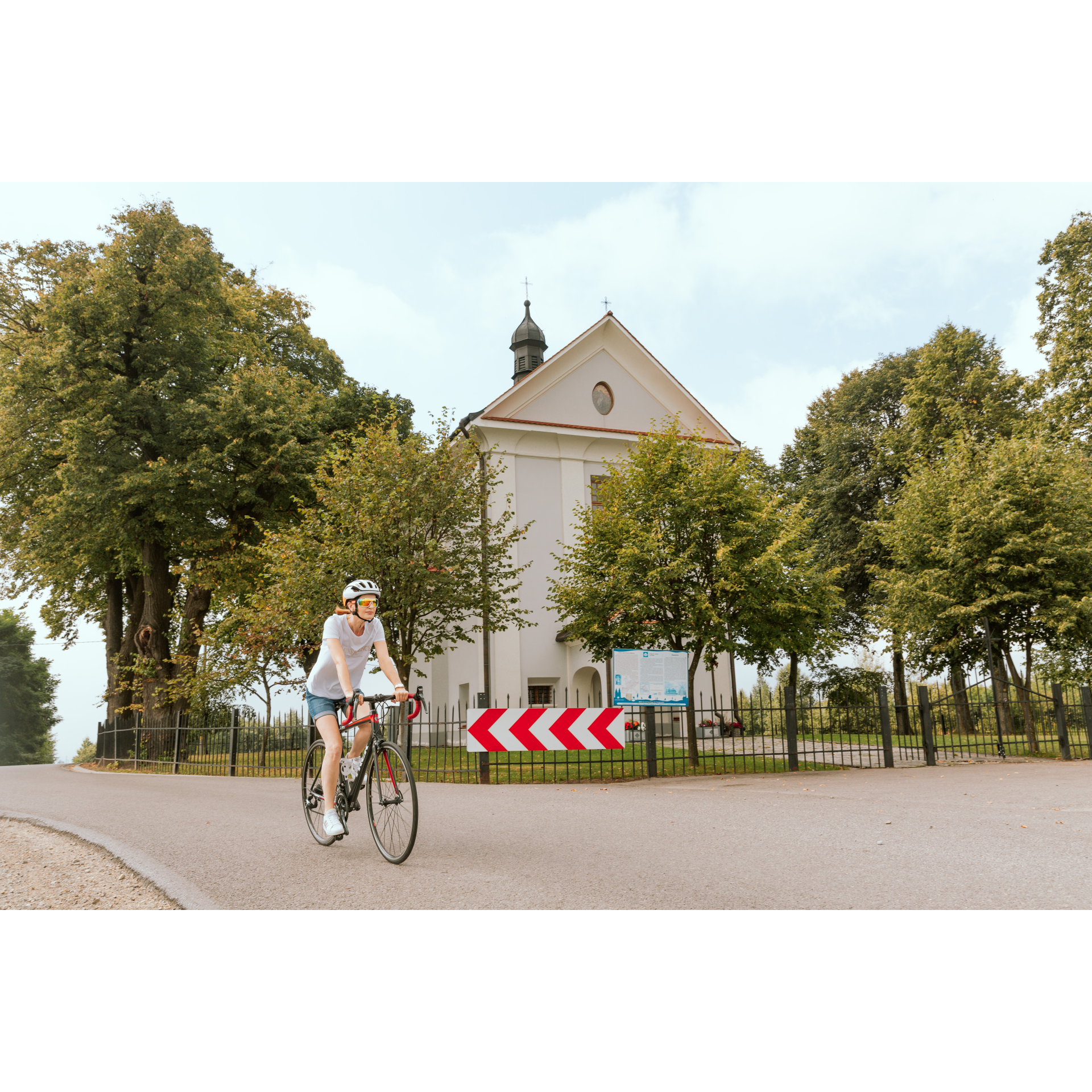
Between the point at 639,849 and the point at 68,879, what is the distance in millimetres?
4238

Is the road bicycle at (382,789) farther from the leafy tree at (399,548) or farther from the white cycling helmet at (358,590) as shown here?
the leafy tree at (399,548)

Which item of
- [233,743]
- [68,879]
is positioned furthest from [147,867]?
[233,743]

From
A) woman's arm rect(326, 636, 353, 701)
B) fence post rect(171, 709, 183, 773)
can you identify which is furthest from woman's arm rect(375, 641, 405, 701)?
fence post rect(171, 709, 183, 773)

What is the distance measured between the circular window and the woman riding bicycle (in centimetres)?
2359

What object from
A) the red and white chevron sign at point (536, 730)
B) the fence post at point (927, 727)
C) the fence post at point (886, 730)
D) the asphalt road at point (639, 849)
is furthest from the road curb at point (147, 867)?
the fence post at point (927, 727)

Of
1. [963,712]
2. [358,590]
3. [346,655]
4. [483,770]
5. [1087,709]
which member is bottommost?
[483,770]

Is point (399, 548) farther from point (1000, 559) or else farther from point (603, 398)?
point (603, 398)

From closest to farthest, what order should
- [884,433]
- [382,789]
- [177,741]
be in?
[382,789]
[177,741]
[884,433]

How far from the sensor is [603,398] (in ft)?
95.3

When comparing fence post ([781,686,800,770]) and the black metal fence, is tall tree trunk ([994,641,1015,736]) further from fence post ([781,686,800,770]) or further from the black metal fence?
fence post ([781,686,800,770])

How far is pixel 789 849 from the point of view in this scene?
655 cm

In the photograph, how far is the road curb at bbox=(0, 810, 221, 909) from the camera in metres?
4.80

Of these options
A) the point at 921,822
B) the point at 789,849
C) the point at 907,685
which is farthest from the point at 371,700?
the point at 907,685

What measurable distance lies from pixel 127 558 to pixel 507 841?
23.4 metres
